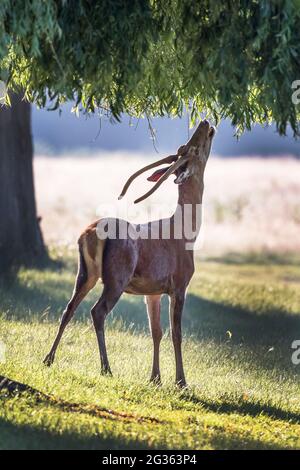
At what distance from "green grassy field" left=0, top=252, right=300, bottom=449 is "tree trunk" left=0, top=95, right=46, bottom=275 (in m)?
0.65

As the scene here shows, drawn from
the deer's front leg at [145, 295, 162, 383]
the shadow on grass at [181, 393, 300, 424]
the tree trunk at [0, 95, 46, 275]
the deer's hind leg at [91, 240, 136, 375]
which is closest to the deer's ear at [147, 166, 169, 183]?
the deer's hind leg at [91, 240, 136, 375]

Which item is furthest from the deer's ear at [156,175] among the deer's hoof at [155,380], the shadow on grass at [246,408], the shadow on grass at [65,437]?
the shadow on grass at [65,437]

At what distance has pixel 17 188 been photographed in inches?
901

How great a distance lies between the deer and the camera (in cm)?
1245

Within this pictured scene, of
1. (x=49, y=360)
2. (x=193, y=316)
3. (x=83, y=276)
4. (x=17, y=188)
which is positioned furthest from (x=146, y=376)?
(x=17, y=188)

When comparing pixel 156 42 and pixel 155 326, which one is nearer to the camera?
pixel 156 42

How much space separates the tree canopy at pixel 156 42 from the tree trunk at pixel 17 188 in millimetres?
10764

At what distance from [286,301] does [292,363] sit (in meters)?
6.37

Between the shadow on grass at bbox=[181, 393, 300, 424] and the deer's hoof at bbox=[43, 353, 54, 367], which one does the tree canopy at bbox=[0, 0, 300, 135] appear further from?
the shadow on grass at bbox=[181, 393, 300, 424]

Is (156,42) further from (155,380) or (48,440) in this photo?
(48,440)

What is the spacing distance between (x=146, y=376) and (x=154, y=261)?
59.5 inches

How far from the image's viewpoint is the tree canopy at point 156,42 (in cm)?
1084
